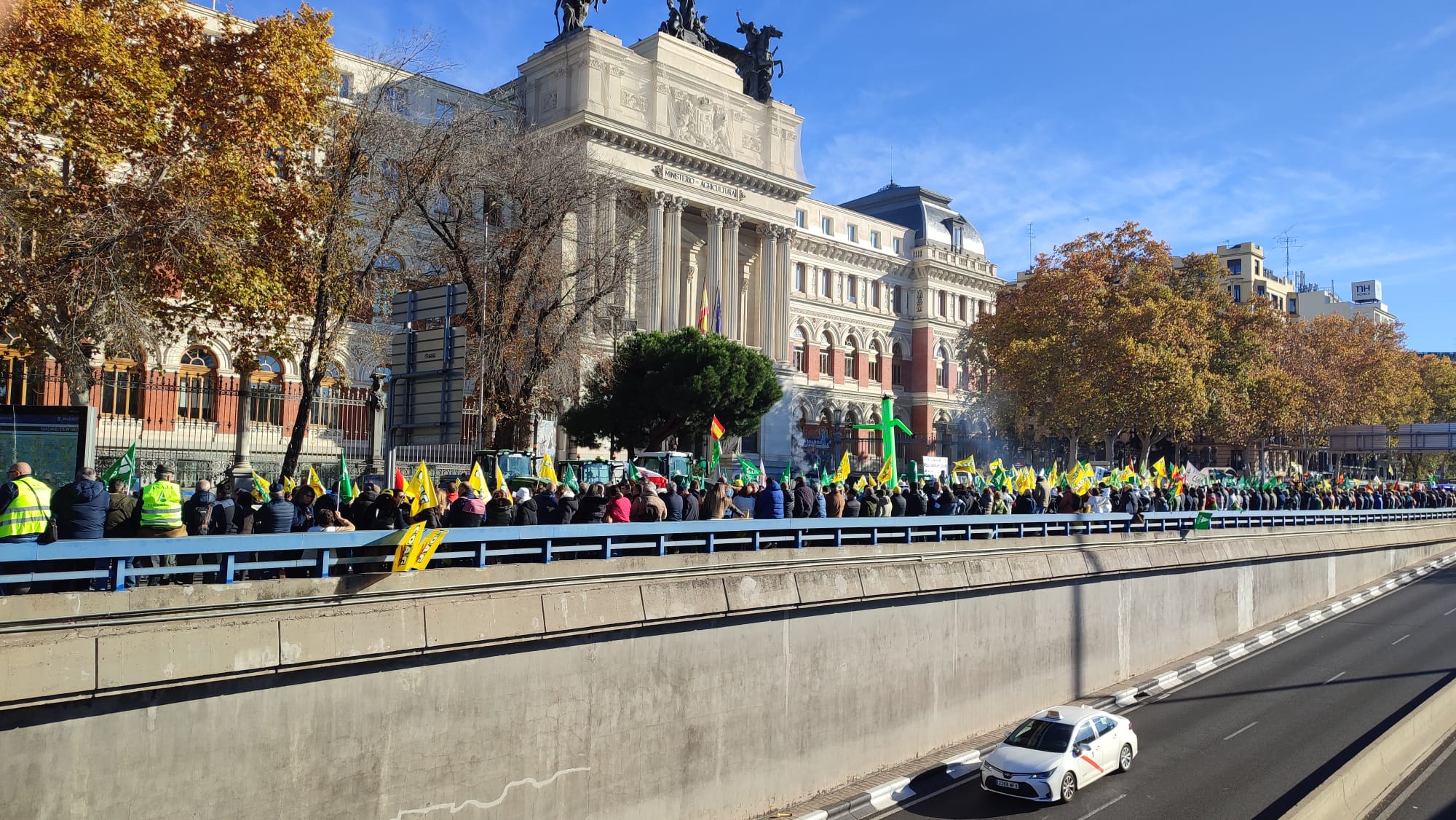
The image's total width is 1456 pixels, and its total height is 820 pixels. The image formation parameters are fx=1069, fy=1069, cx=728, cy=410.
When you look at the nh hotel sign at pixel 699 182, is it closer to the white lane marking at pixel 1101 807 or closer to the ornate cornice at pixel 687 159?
the ornate cornice at pixel 687 159

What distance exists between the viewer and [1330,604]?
33.8 m

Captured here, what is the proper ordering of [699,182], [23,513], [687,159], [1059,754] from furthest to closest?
[699,182], [687,159], [1059,754], [23,513]

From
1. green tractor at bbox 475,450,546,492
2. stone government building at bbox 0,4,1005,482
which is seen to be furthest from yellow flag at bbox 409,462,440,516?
green tractor at bbox 475,450,546,492

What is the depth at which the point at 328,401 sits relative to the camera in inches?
1015

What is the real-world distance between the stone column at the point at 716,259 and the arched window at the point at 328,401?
20.0 metres

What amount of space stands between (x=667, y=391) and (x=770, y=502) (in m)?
→ 22.2

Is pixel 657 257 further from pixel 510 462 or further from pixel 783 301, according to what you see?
pixel 510 462

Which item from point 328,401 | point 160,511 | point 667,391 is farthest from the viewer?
point 667,391

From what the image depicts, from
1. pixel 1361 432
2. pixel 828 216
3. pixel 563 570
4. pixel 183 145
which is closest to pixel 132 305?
pixel 183 145

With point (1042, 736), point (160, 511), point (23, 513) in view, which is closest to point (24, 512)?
point (23, 513)

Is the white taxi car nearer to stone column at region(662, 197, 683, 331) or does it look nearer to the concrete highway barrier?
A: the concrete highway barrier

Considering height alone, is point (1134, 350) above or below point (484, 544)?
above

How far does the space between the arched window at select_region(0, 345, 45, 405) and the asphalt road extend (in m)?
16.6

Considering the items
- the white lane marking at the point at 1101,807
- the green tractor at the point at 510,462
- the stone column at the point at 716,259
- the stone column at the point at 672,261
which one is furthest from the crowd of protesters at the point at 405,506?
the stone column at the point at 716,259
